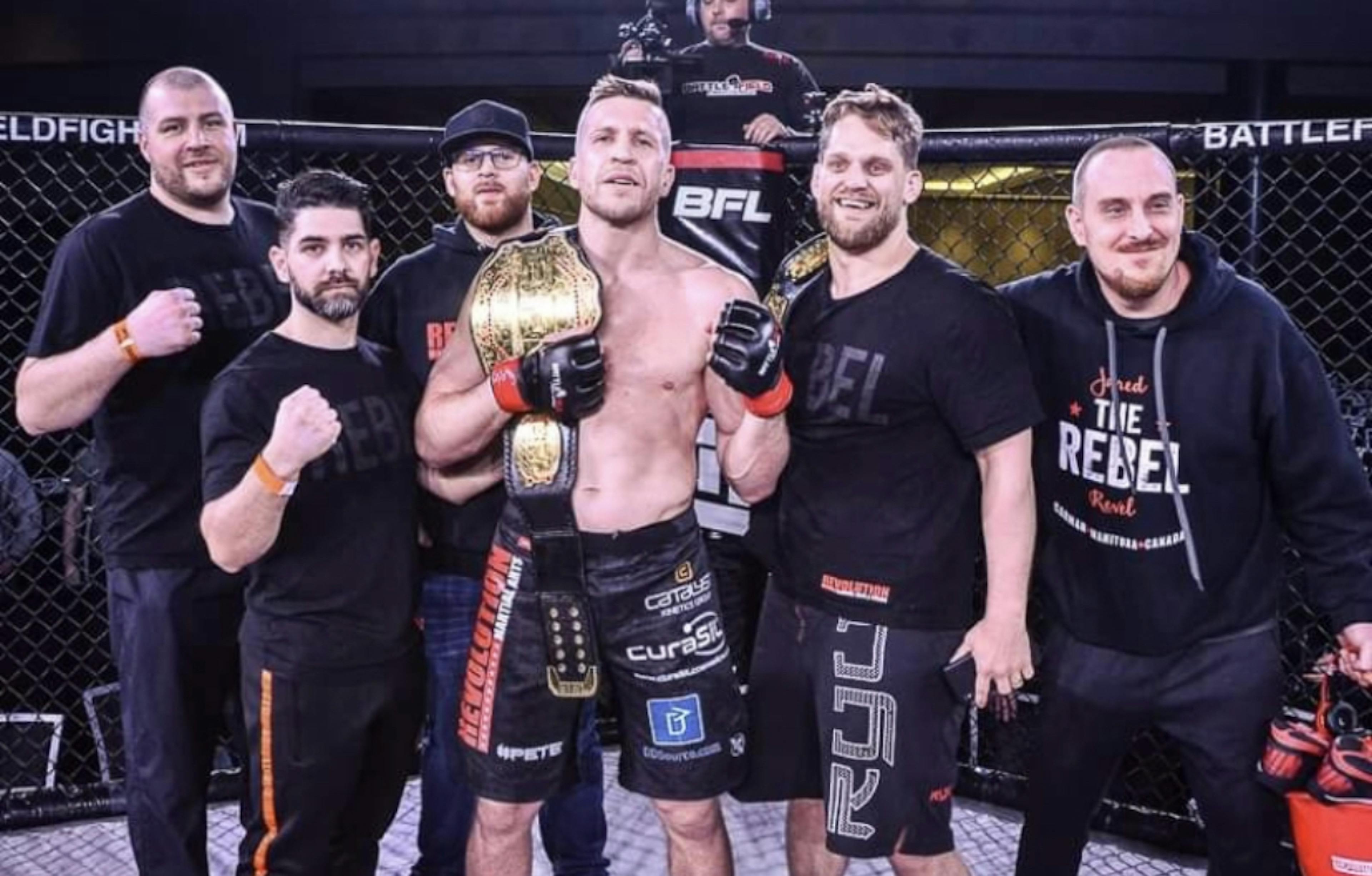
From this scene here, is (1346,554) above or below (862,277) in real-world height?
below

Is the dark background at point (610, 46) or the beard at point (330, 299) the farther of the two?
the dark background at point (610, 46)

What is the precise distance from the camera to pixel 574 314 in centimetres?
217

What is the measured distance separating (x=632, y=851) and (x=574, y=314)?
141cm

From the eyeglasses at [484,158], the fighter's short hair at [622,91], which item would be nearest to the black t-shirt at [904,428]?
the fighter's short hair at [622,91]

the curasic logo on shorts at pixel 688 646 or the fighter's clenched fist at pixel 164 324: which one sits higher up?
the fighter's clenched fist at pixel 164 324

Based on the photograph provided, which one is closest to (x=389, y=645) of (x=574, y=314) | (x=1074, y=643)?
(x=574, y=314)

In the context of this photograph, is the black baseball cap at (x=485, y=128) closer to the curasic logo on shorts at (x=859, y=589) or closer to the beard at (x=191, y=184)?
the beard at (x=191, y=184)

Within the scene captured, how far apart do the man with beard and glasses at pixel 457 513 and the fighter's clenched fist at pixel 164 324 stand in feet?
1.40

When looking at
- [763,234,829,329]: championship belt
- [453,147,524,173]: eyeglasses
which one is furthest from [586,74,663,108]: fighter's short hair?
[763,234,829,329]: championship belt

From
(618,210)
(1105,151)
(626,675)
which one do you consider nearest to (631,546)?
(626,675)

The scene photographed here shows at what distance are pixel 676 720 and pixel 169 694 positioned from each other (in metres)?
0.99

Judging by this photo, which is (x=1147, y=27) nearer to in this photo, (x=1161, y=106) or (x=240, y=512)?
(x=1161, y=106)

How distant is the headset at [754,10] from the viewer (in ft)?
13.3

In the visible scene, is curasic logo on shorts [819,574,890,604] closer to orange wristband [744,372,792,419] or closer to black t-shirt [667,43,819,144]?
Result: orange wristband [744,372,792,419]
